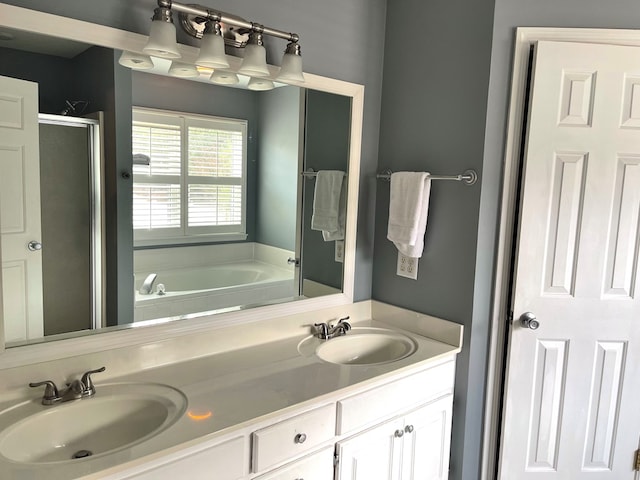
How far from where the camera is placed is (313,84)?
6.56 feet

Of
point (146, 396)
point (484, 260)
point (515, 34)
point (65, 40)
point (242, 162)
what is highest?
point (515, 34)

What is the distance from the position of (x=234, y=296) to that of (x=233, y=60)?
89 centimetres

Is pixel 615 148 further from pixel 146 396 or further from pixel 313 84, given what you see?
pixel 146 396

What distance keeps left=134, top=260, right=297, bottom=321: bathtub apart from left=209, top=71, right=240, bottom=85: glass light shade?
2.28 feet

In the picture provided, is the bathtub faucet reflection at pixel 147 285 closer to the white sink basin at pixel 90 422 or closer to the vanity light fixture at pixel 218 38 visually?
the white sink basin at pixel 90 422

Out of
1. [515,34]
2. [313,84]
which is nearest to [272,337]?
[313,84]

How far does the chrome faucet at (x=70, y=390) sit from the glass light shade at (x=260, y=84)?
114 centimetres

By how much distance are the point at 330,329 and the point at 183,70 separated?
3.91 feet

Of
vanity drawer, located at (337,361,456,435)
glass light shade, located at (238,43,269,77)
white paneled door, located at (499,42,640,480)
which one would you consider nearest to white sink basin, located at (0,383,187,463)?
vanity drawer, located at (337,361,456,435)

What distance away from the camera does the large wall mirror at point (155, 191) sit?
4.59 feet

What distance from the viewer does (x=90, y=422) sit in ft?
4.57

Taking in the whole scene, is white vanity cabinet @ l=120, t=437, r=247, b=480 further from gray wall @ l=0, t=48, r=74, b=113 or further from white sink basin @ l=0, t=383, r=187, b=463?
gray wall @ l=0, t=48, r=74, b=113

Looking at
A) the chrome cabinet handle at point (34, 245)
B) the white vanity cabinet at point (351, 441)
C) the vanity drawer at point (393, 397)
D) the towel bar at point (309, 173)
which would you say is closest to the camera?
the white vanity cabinet at point (351, 441)

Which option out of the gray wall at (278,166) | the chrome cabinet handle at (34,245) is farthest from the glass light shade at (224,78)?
the chrome cabinet handle at (34,245)
